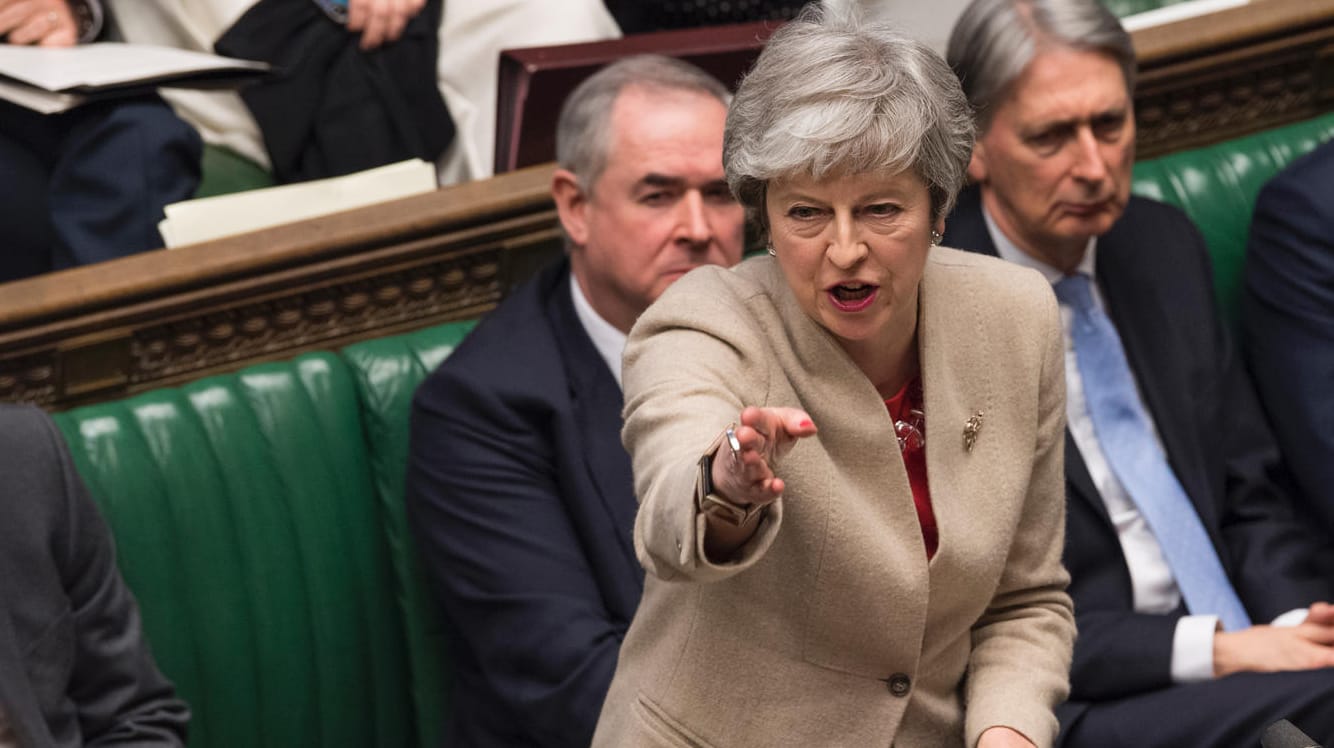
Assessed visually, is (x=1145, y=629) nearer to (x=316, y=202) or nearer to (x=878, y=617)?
(x=878, y=617)

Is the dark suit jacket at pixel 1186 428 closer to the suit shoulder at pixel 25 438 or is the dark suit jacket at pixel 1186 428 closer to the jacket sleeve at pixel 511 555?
the jacket sleeve at pixel 511 555

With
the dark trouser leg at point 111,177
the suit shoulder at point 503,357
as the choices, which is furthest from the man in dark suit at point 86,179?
the suit shoulder at point 503,357

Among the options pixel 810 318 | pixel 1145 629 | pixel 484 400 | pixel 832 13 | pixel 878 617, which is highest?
pixel 832 13

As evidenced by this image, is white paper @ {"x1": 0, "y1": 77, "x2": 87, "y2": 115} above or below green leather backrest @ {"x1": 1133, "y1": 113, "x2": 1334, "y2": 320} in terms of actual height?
above

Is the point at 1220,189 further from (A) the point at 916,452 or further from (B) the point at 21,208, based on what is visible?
(B) the point at 21,208

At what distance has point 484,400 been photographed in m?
2.26

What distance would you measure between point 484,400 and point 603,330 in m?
0.22

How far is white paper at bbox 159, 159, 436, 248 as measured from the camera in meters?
2.45

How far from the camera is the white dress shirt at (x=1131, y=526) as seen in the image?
224cm

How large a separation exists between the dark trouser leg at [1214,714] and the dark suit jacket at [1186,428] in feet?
0.42

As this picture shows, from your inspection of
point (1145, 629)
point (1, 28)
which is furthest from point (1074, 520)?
point (1, 28)

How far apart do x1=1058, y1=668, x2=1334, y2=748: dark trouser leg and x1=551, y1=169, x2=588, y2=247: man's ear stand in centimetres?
90

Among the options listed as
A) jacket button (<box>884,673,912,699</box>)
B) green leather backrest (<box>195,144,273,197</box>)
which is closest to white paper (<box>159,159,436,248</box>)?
green leather backrest (<box>195,144,273,197</box>)

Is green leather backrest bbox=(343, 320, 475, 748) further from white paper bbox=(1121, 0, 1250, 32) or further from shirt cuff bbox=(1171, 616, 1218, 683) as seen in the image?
white paper bbox=(1121, 0, 1250, 32)
